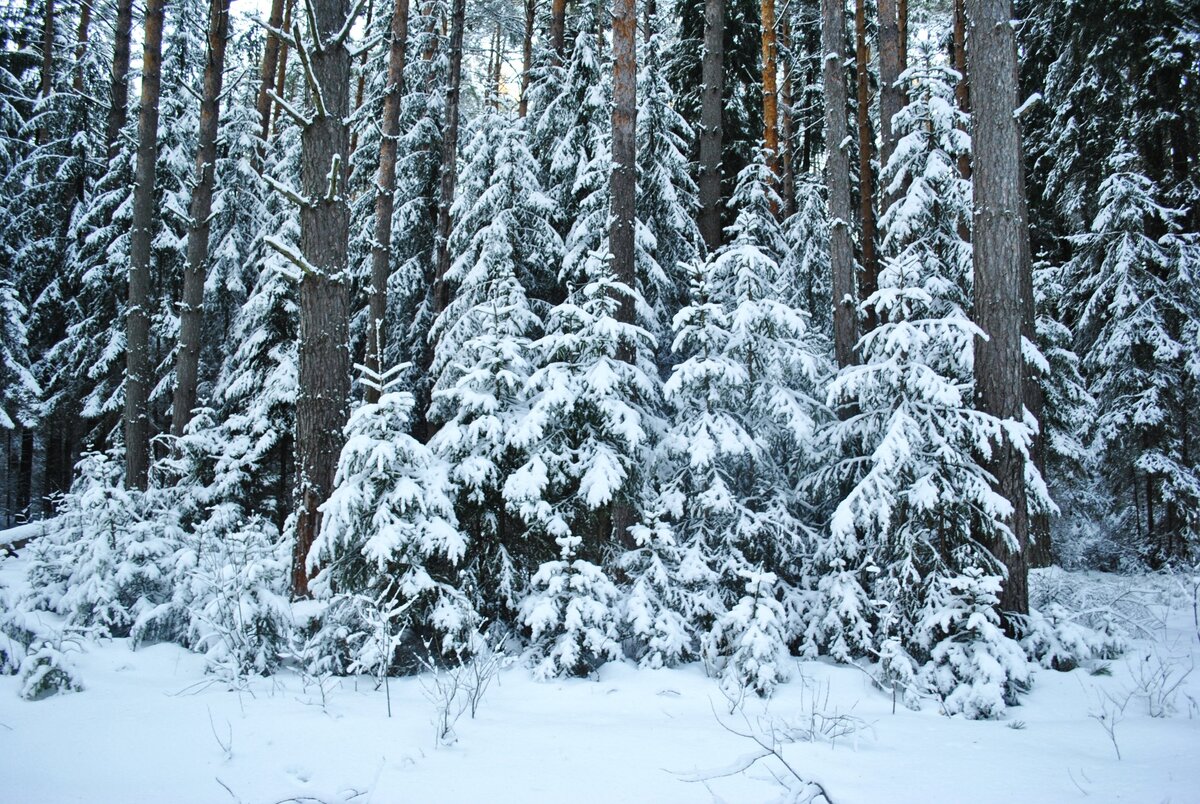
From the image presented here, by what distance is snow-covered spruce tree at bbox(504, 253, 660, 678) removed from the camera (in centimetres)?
585

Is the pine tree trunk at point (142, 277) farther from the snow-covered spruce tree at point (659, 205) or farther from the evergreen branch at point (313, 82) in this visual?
the snow-covered spruce tree at point (659, 205)

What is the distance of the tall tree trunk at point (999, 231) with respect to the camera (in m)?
6.49

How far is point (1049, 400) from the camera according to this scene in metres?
12.9

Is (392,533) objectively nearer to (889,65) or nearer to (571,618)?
(571,618)

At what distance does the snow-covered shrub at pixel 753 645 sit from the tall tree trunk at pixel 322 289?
4.08 m

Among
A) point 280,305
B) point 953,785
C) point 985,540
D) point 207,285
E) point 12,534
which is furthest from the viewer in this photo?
point 207,285

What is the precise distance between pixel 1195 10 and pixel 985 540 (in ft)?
45.4

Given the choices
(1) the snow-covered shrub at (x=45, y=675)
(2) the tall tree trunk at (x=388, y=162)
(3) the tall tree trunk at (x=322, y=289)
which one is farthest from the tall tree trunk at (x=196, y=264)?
(1) the snow-covered shrub at (x=45, y=675)

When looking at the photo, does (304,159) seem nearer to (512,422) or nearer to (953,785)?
(512,422)

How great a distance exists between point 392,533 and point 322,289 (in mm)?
2812

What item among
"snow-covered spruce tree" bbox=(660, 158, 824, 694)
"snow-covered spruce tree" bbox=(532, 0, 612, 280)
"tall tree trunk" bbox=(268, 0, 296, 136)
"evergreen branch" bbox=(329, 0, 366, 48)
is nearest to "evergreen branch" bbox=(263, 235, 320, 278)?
"evergreen branch" bbox=(329, 0, 366, 48)

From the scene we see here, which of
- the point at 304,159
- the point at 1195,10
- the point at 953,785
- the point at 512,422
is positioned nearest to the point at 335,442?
the point at 512,422

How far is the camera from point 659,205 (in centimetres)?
1101

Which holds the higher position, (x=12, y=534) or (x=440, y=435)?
(x=440, y=435)
